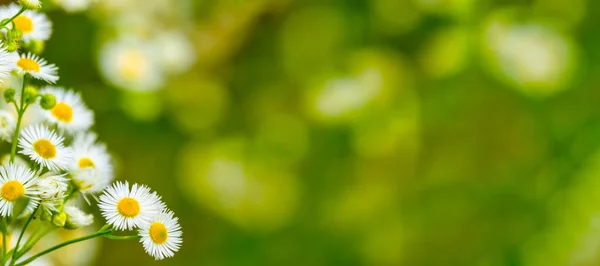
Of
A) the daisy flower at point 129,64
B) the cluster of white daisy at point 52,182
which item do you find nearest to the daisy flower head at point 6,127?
the cluster of white daisy at point 52,182

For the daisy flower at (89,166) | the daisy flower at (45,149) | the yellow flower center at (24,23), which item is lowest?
the daisy flower at (45,149)

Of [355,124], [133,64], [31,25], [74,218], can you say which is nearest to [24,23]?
[31,25]

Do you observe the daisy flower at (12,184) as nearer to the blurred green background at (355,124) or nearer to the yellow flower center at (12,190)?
the yellow flower center at (12,190)

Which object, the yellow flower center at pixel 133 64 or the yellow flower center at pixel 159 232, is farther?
the yellow flower center at pixel 133 64

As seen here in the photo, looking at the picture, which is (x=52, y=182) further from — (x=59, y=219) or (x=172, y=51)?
(x=172, y=51)

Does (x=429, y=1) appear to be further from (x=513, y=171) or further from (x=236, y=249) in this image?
(x=236, y=249)

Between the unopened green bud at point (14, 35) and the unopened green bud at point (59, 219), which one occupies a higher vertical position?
the unopened green bud at point (14, 35)

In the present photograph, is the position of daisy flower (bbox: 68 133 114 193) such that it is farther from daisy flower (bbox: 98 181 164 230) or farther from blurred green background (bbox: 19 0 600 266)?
blurred green background (bbox: 19 0 600 266)
